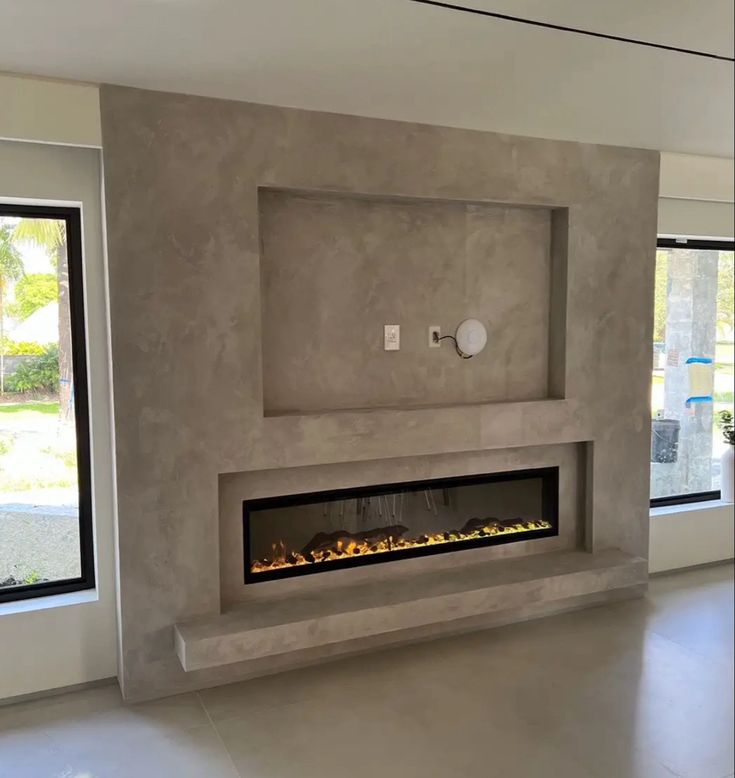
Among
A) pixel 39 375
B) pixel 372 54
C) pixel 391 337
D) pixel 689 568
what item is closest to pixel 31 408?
pixel 39 375

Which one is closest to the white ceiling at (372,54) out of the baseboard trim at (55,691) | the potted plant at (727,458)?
the potted plant at (727,458)

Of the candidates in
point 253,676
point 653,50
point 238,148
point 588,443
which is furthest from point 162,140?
point 588,443

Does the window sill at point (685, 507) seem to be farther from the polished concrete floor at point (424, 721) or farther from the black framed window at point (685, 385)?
the polished concrete floor at point (424, 721)

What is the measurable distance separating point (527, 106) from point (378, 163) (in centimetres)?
61

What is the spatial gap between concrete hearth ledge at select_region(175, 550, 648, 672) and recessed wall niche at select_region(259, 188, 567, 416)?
2.51 ft

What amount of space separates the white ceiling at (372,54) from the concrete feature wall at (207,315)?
13cm

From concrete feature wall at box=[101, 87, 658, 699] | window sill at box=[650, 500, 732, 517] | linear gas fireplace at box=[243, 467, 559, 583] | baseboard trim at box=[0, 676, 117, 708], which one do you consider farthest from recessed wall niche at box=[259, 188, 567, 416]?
baseboard trim at box=[0, 676, 117, 708]

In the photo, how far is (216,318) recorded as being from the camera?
2.68m

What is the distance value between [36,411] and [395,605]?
1.58 metres

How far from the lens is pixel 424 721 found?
251 centimetres

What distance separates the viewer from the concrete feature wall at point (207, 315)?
2553mm

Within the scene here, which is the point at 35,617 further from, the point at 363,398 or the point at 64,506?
the point at 363,398

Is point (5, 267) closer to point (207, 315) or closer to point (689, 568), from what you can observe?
point (207, 315)

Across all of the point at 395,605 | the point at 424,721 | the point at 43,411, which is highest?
the point at 43,411
